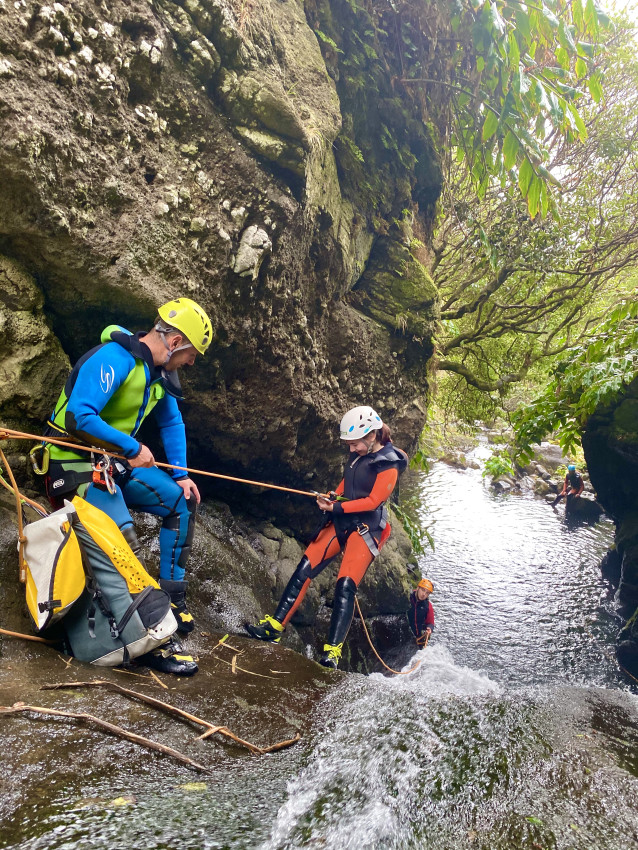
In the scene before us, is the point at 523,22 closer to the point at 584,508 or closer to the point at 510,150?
the point at 510,150

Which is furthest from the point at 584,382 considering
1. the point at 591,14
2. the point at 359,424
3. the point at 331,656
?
the point at 331,656

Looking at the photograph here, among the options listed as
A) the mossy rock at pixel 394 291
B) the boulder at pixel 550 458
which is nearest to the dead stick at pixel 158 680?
the mossy rock at pixel 394 291

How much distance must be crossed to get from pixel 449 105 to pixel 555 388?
16.2 feet

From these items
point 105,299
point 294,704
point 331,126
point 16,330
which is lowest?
point 294,704

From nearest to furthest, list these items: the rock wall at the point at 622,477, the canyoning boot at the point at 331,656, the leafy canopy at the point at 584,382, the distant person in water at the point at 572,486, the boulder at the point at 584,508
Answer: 1. the canyoning boot at the point at 331,656
2. the leafy canopy at the point at 584,382
3. the rock wall at the point at 622,477
4. the boulder at the point at 584,508
5. the distant person in water at the point at 572,486

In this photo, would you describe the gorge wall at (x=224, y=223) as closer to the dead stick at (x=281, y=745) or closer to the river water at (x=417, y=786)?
the dead stick at (x=281, y=745)

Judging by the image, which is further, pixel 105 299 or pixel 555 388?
pixel 555 388

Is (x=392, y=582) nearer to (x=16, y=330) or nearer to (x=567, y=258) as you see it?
(x=16, y=330)

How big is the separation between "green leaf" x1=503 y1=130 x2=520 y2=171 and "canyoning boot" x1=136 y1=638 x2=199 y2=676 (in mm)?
6199

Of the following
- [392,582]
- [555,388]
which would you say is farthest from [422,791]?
[555,388]

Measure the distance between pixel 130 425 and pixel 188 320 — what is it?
88 centimetres

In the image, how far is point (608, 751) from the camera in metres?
2.61

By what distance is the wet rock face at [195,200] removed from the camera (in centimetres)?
339

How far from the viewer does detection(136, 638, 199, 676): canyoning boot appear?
301cm
